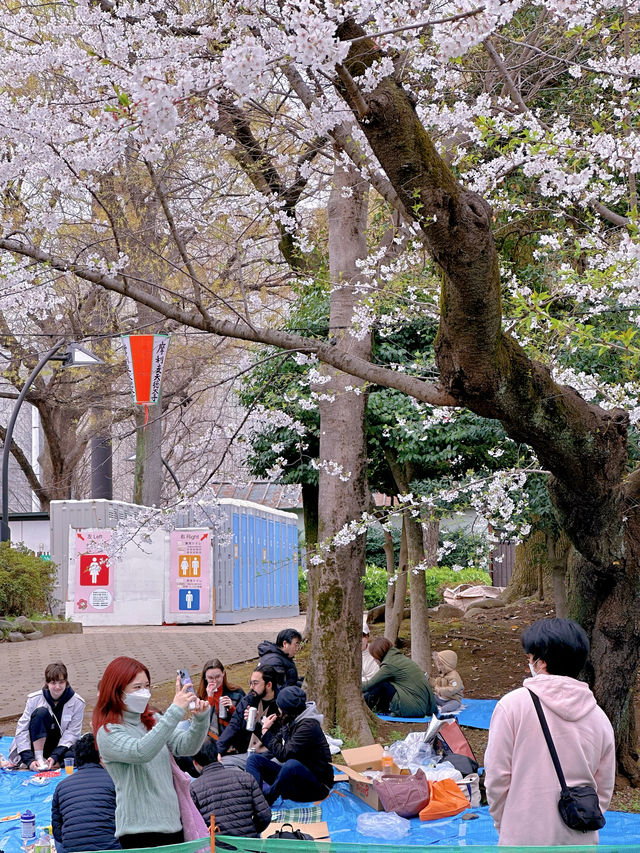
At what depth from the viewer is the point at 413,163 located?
4.50 m

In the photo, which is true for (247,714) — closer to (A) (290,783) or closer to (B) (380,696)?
(A) (290,783)

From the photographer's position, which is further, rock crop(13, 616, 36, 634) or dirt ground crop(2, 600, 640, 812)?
rock crop(13, 616, 36, 634)

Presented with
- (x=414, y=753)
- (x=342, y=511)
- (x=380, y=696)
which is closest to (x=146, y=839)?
(x=414, y=753)

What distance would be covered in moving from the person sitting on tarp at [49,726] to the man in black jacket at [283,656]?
1.68 m

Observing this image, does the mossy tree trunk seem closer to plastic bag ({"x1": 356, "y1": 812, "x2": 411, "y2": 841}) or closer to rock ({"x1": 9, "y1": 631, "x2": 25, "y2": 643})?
plastic bag ({"x1": 356, "y1": 812, "x2": 411, "y2": 841})

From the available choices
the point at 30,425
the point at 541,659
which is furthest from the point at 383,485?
the point at 30,425

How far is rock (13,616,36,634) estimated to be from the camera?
50.8 feet

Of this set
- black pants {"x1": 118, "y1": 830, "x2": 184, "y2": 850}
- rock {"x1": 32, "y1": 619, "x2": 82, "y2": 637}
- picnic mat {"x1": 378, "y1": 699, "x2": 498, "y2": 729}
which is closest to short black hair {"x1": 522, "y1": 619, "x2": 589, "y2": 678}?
black pants {"x1": 118, "y1": 830, "x2": 184, "y2": 850}

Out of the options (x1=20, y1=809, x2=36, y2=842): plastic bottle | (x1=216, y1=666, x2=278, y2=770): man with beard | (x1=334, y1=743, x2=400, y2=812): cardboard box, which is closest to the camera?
(x1=20, y1=809, x2=36, y2=842): plastic bottle

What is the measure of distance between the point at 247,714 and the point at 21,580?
11252 mm

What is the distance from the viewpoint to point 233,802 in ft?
15.2

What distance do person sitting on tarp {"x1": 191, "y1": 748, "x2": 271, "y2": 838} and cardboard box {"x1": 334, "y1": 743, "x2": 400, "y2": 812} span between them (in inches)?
62.5

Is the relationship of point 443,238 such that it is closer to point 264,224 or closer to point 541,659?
point 541,659

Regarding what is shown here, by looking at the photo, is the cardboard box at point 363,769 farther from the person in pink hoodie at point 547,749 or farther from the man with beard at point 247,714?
the person in pink hoodie at point 547,749
